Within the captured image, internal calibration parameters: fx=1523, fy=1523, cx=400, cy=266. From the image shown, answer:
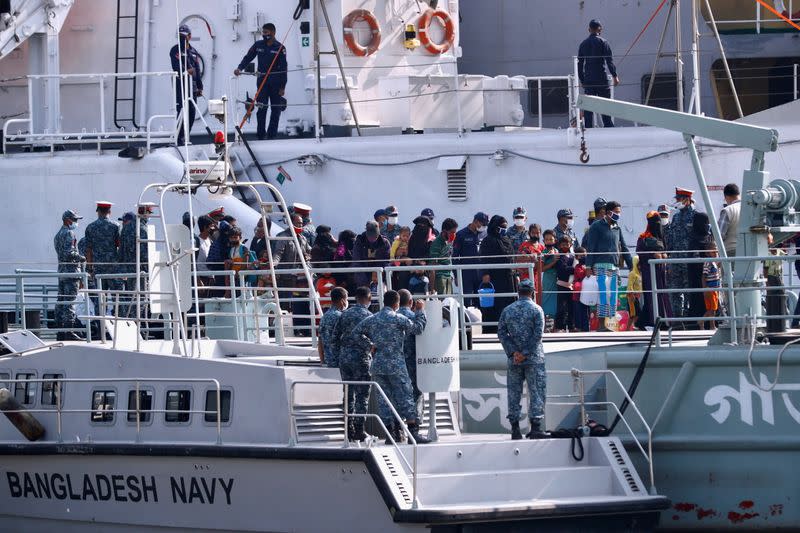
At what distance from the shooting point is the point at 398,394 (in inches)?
497

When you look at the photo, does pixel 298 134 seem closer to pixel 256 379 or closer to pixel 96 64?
pixel 96 64

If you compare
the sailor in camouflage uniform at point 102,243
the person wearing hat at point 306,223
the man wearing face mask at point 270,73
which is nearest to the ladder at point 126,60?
the man wearing face mask at point 270,73

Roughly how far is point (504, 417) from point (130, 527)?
345 cm

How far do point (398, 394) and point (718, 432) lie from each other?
277 cm

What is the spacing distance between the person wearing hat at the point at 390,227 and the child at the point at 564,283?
2.13 m

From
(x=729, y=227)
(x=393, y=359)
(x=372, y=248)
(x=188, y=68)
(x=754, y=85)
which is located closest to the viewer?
(x=393, y=359)

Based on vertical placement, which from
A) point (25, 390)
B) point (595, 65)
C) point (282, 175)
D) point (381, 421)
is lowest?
point (381, 421)

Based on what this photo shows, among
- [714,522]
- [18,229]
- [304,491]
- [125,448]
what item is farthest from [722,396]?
[18,229]

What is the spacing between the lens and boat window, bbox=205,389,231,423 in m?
12.9

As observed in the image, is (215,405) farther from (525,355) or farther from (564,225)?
(564,225)

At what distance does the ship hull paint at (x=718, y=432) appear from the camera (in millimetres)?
12805

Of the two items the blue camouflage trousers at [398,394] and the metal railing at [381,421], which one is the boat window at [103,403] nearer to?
the metal railing at [381,421]

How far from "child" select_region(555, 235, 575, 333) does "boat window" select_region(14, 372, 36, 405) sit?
17.6 feet

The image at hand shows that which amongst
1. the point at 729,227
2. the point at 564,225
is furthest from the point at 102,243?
the point at 729,227
